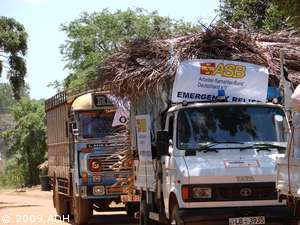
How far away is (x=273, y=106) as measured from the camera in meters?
11.0

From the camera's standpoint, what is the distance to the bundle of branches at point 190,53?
11.6 metres

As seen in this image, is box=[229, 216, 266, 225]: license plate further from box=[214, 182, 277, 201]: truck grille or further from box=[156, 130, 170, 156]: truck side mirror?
box=[156, 130, 170, 156]: truck side mirror

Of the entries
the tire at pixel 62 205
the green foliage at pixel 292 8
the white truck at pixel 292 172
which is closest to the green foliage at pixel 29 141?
the tire at pixel 62 205

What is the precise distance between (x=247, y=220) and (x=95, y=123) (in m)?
7.06

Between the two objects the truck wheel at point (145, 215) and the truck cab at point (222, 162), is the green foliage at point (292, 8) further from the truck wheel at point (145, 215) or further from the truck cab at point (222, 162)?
the truck wheel at point (145, 215)

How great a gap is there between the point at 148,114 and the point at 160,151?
1745 mm

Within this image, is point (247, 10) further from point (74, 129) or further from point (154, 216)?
point (154, 216)

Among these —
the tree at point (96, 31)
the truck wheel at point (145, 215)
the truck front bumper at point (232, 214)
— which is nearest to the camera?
the truck front bumper at point (232, 214)

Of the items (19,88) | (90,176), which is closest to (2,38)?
(19,88)

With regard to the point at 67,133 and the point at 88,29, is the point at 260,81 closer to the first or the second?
the point at 67,133

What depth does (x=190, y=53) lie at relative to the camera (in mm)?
11625

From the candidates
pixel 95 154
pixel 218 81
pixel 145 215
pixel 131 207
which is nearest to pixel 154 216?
pixel 145 215

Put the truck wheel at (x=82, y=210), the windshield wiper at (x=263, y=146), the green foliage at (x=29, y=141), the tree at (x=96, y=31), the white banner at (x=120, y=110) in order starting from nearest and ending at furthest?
the windshield wiper at (x=263, y=146) → the white banner at (x=120, y=110) → the truck wheel at (x=82, y=210) → the tree at (x=96, y=31) → the green foliage at (x=29, y=141)

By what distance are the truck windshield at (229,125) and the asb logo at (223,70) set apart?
0.62 metres
